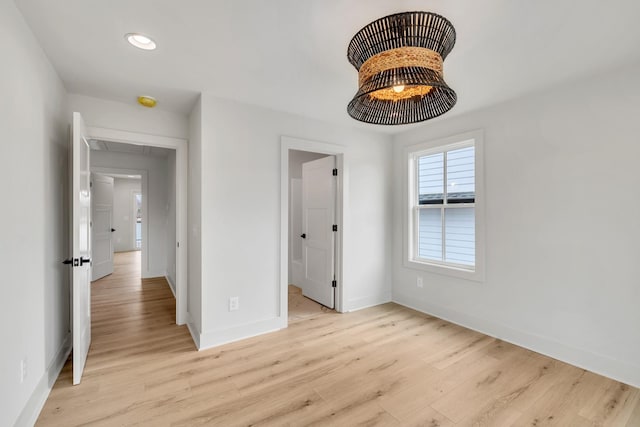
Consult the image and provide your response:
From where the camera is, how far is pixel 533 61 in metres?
2.14

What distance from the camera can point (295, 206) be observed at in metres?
4.95

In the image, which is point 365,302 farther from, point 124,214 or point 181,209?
point 124,214

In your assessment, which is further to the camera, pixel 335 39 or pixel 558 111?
pixel 558 111

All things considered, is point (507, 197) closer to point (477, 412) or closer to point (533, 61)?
point (533, 61)

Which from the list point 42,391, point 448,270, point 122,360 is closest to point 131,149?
point 122,360

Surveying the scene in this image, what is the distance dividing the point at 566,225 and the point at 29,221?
13.1ft

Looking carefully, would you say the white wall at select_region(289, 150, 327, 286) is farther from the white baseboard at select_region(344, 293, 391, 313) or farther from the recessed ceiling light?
the recessed ceiling light

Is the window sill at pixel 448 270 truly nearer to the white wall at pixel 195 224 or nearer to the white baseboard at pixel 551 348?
the white baseboard at pixel 551 348

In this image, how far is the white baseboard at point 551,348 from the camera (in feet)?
7.27

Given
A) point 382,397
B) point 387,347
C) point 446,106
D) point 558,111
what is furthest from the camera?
point 387,347

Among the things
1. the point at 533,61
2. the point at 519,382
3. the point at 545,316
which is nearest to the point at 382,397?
the point at 519,382

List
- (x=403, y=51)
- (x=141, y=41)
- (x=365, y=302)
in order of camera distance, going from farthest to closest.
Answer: (x=365, y=302) < (x=141, y=41) < (x=403, y=51)

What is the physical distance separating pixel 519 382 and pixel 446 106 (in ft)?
6.99

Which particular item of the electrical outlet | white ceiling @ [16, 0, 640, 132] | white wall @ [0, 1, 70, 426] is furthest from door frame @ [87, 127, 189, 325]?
the electrical outlet
